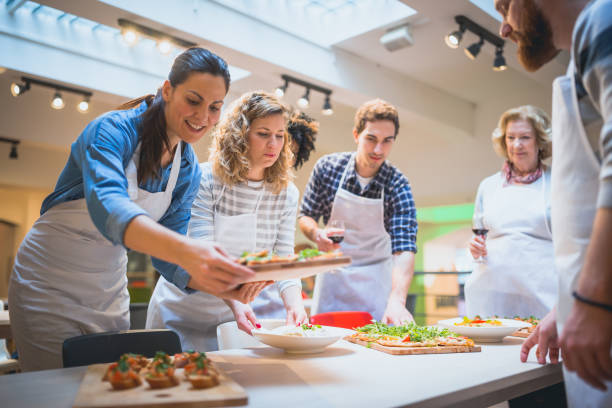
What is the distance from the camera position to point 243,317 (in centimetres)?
175

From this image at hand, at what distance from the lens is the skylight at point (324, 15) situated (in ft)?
15.5

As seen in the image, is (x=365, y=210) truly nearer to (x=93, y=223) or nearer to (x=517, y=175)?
(x=517, y=175)

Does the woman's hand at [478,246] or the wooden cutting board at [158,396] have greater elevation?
the woman's hand at [478,246]

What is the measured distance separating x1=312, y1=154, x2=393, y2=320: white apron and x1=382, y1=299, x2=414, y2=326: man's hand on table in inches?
21.2

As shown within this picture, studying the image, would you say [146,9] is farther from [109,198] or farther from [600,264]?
[600,264]

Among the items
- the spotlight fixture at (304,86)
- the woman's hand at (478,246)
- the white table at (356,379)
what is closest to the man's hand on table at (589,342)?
the white table at (356,379)

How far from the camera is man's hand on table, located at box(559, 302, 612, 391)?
2.95 ft

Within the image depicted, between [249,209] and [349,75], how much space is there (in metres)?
3.79

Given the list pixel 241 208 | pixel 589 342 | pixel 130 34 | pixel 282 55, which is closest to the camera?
pixel 589 342

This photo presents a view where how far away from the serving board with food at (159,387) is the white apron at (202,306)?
3.07 feet

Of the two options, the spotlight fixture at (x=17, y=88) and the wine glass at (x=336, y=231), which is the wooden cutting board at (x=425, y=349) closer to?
the wine glass at (x=336, y=231)

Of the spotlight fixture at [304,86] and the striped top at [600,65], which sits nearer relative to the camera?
the striped top at [600,65]

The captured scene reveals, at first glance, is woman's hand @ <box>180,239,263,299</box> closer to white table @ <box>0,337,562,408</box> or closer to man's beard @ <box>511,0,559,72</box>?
white table @ <box>0,337,562,408</box>

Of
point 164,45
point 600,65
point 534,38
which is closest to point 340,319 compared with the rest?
point 534,38
